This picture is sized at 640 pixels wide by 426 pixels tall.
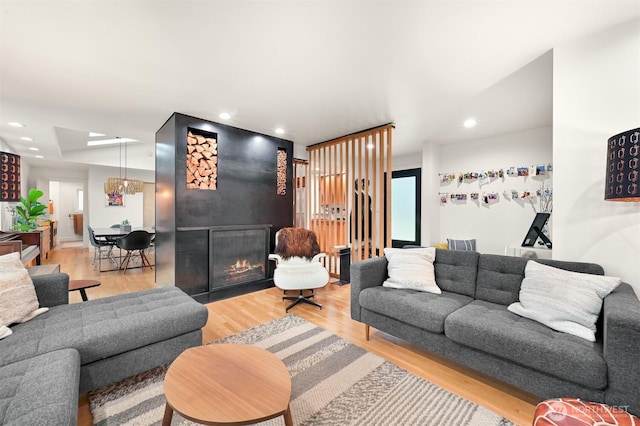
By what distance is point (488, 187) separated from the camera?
453 centimetres

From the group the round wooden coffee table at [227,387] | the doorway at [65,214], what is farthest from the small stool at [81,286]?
the doorway at [65,214]

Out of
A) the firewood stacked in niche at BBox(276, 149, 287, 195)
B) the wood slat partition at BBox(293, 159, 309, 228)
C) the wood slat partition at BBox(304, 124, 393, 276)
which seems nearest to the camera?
the wood slat partition at BBox(304, 124, 393, 276)

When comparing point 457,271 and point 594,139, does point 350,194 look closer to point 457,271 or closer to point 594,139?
point 457,271

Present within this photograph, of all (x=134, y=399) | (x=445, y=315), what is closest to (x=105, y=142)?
(x=134, y=399)

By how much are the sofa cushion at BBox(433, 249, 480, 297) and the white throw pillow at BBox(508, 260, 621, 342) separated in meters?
0.43

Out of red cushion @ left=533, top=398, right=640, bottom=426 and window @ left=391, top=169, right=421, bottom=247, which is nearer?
red cushion @ left=533, top=398, right=640, bottom=426

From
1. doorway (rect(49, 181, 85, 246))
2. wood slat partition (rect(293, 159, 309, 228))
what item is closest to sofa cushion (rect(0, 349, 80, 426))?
wood slat partition (rect(293, 159, 309, 228))

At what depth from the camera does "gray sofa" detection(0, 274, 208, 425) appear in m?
1.06

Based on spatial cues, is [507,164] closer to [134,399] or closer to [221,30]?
[221,30]

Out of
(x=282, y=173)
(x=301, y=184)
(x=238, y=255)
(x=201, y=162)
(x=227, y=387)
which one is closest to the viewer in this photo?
(x=227, y=387)

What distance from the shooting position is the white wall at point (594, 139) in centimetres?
181

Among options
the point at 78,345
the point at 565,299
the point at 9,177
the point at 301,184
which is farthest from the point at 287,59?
the point at 9,177

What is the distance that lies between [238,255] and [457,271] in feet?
9.70

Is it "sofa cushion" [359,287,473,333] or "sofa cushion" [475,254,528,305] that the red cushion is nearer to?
"sofa cushion" [359,287,473,333]
